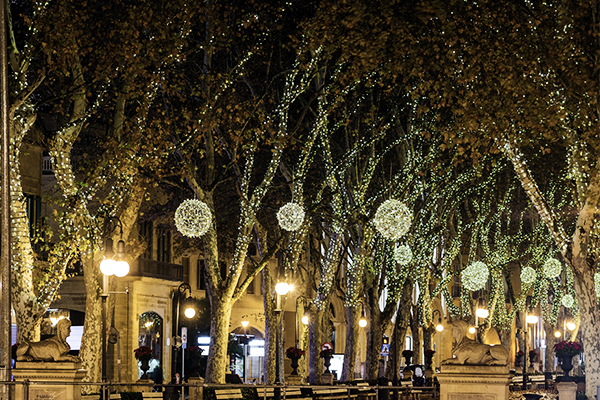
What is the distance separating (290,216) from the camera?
25.0 meters

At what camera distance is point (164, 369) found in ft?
148

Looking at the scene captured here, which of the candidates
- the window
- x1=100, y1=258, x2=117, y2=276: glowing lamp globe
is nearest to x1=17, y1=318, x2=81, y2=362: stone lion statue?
x1=100, y1=258, x2=117, y2=276: glowing lamp globe

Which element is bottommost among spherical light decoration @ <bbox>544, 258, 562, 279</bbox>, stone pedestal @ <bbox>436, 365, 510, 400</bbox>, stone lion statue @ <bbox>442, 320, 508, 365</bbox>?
stone pedestal @ <bbox>436, 365, 510, 400</bbox>

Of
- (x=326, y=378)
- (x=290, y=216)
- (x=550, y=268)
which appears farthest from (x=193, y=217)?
(x=550, y=268)

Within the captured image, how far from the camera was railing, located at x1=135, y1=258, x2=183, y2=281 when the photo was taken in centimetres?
4206

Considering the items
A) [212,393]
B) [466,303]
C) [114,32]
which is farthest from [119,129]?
[466,303]

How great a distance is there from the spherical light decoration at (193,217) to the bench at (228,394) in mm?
3923

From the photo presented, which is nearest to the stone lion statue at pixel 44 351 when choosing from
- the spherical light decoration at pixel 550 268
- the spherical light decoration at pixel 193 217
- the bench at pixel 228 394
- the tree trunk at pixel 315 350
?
the bench at pixel 228 394

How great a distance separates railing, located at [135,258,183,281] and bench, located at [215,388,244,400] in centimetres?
1893

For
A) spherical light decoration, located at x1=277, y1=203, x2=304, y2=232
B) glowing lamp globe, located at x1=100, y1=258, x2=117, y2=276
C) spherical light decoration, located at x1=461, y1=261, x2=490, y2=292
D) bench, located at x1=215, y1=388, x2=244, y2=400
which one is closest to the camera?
glowing lamp globe, located at x1=100, y1=258, x2=117, y2=276

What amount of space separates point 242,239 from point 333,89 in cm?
531

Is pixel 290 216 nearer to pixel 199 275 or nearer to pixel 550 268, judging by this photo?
pixel 550 268

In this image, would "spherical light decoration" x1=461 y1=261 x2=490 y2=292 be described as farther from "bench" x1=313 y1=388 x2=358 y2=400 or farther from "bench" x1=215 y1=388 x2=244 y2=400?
"bench" x1=215 y1=388 x2=244 y2=400

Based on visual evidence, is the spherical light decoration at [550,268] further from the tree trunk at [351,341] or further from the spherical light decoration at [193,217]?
the spherical light decoration at [193,217]
